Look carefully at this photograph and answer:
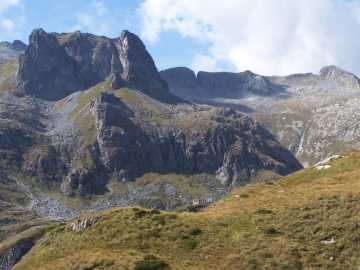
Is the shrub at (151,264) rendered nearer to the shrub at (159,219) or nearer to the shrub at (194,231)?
the shrub at (194,231)

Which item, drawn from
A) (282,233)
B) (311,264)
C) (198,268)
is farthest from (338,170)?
(198,268)

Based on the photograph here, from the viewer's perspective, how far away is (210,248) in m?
41.5

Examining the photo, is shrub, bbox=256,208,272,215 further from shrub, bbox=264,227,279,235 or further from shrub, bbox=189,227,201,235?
shrub, bbox=189,227,201,235

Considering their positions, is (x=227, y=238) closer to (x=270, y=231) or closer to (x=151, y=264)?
(x=270, y=231)

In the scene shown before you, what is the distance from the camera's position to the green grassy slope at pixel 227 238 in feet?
126

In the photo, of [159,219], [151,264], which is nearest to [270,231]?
[159,219]

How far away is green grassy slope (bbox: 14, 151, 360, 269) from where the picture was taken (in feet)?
126

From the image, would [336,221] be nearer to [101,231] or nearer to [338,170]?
[338,170]

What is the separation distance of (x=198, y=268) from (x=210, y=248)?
3905 mm

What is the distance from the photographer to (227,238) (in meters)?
42.9

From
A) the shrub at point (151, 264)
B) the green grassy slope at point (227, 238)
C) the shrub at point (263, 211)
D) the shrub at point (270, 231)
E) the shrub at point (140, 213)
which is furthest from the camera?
the shrub at point (263, 211)

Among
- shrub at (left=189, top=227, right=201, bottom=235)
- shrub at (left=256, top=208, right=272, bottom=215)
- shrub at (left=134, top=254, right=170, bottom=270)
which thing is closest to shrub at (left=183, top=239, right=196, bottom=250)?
shrub at (left=189, top=227, right=201, bottom=235)

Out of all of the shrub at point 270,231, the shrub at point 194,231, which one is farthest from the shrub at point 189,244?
the shrub at point 270,231

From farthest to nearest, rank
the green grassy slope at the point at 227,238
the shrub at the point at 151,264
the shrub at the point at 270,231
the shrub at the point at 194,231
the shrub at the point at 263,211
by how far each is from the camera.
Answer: the shrub at the point at 263,211
the shrub at the point at 194,231
the shrub at the point at 270,231
the green grassy slope at the point at 227,238
the shrub at the point at 151,264
